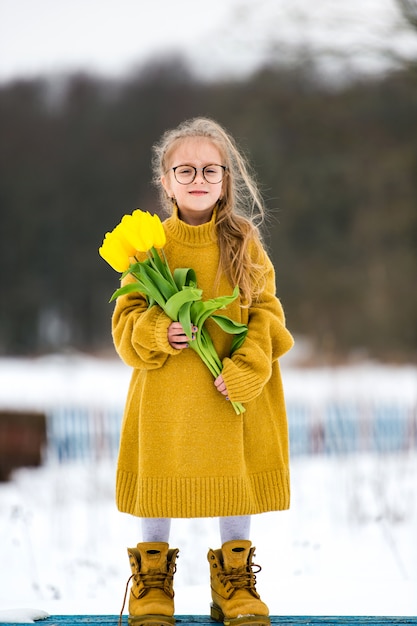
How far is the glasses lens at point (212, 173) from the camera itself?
2359 mm

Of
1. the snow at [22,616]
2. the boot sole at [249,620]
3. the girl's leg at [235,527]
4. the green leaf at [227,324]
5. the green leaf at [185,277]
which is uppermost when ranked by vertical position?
the green leaf at [185,277]

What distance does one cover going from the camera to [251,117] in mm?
18688

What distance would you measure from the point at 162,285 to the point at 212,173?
397 millimetres

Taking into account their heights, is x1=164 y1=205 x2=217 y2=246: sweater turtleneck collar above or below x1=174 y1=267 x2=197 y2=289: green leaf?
above

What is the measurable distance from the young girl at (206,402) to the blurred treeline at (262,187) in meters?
12.2

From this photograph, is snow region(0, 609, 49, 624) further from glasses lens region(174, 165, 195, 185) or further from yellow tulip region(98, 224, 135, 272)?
glasses lens region(174, 165, 195, 185)

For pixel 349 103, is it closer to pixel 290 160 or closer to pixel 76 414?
pixel 290 160

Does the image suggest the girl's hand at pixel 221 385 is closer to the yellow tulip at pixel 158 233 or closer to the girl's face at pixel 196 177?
the yellow tulip at pixel 158 233

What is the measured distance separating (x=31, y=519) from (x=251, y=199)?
290 centimetres

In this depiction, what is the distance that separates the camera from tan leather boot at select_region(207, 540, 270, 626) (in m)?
2.24

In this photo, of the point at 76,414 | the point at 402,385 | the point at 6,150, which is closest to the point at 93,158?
the point at 6,150

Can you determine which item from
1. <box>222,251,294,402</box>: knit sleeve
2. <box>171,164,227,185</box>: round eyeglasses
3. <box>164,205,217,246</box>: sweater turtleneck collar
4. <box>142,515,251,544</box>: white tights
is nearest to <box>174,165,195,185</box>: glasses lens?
<box>171,164,227,185</box>: round eyeglasses

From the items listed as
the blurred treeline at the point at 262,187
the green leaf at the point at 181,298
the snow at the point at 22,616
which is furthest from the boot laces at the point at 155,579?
the blurred treeline at the point at 262,187

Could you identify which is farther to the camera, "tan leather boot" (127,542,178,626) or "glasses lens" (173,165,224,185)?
"glasses lens" (173,165,224,185)
